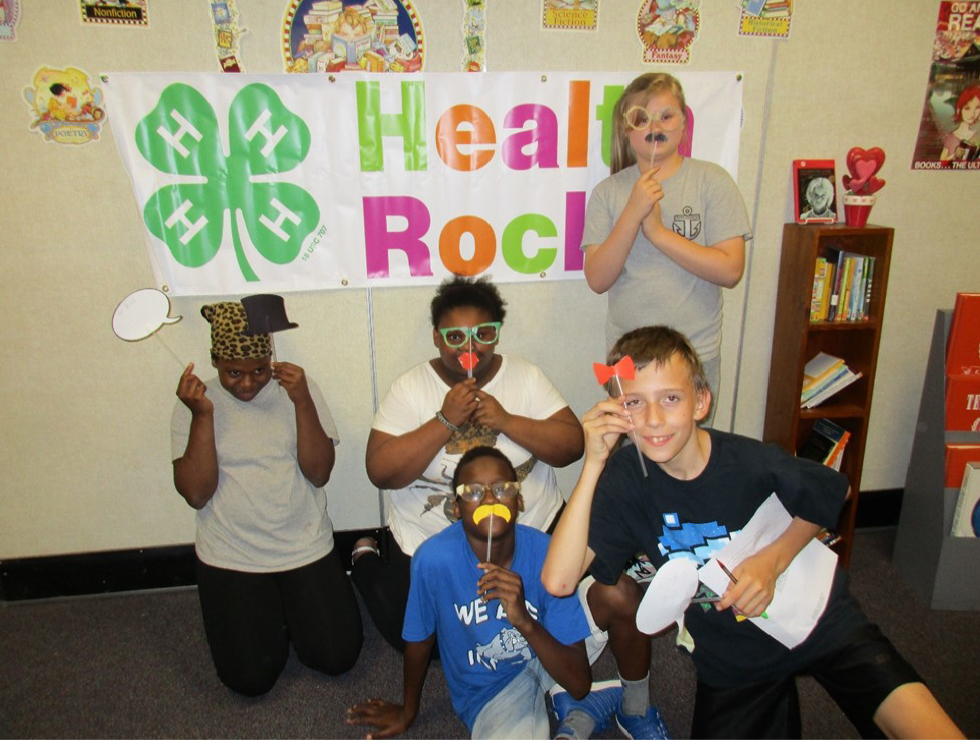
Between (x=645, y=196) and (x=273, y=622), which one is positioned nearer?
(x=645, y=196)

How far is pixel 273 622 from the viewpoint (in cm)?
224

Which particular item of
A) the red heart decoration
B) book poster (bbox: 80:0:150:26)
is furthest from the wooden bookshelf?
book poster (bbox: 80:0:150:26)

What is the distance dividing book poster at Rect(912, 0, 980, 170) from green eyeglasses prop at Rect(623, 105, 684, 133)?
126 centimetres

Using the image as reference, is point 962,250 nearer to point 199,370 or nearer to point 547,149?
point 547,149

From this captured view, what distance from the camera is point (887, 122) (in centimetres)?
261

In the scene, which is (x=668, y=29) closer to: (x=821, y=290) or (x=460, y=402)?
(x=821, y=290)

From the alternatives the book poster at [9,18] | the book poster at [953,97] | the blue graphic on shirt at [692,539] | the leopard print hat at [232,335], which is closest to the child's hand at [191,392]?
the leopard print hat at [232,335]

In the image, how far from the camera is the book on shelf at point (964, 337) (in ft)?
8.07

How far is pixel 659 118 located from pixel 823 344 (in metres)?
1.25

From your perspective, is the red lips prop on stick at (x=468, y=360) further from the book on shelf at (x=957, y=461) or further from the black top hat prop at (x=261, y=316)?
the book on shelf at (x=957, y=461)

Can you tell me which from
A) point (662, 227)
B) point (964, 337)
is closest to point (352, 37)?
point (662, 227)

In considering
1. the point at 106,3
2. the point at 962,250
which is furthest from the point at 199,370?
the point at 962,250

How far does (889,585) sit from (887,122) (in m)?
1.83

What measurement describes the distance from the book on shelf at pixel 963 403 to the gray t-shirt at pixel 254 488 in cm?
242
